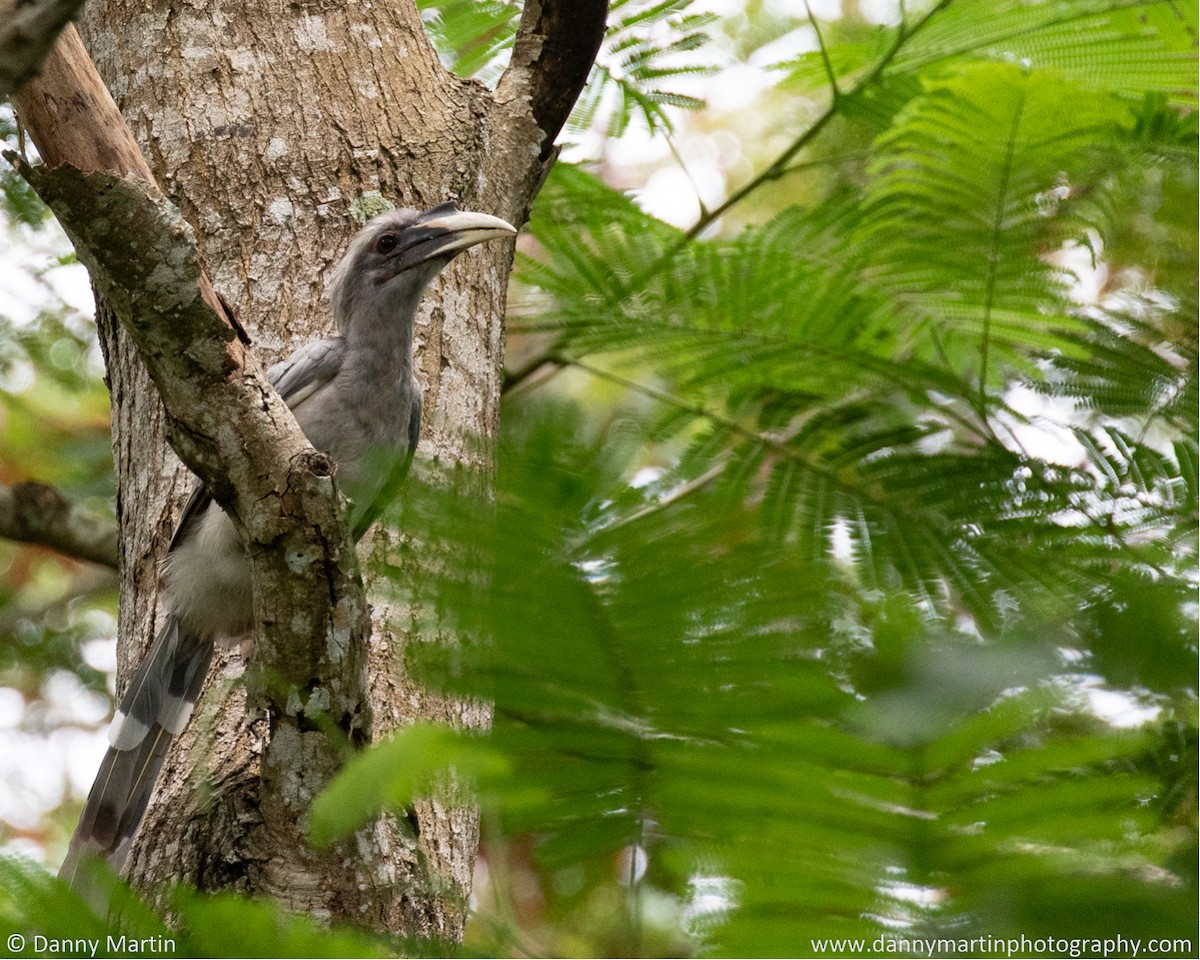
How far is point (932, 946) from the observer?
82 centimetres

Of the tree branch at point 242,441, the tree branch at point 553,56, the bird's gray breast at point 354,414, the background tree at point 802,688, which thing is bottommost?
the background tree at point 802,688

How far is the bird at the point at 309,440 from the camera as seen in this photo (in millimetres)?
3311

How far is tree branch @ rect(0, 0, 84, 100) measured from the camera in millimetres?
1497

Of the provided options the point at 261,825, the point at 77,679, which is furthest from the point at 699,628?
the point at 77,679

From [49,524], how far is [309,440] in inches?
91.9

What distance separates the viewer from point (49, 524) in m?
5.26

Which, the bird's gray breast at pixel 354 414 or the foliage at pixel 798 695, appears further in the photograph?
the bird's gray breast at pixel 354 414

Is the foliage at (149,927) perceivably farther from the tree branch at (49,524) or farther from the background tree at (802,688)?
the tree branch at (49,524)

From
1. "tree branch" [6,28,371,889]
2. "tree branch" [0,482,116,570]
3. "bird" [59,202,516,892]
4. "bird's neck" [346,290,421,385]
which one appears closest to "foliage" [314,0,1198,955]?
"tree branch" [6,28,371,889]

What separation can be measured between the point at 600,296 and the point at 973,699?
7.69ft

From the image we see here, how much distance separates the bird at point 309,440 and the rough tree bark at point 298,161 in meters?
0.09

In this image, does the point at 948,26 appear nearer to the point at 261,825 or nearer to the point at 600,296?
the point at 600,296

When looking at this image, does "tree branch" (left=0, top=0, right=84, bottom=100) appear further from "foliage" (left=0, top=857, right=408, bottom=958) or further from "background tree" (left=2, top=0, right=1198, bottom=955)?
"foliage" (left=0, top=857, right=408, bottom=958)

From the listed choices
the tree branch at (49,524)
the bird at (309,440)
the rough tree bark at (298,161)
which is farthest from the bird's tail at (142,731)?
the tree branch at (49,524)
